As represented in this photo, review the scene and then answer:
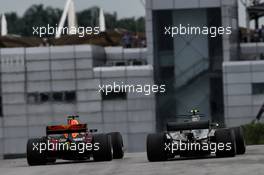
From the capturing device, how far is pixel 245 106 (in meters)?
71.1

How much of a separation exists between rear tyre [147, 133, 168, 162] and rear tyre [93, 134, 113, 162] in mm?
1969

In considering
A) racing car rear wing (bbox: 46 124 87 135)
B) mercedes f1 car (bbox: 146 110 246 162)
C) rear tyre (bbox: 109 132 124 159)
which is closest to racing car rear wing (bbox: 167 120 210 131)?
mercedes f1 car (bbox: 146 110 246 162)

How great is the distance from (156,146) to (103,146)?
220cm

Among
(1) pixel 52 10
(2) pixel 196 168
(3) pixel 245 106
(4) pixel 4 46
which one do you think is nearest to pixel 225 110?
(3) pixel 245 106

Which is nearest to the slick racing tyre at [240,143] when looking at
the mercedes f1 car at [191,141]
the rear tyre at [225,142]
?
the mercedes f1 car at [191,141]

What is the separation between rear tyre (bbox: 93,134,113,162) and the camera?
2873cm

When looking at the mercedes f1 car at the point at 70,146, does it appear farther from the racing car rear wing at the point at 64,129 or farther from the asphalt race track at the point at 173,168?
the asphalt race track at the point at 173,168

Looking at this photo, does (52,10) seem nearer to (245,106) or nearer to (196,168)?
(245,106)

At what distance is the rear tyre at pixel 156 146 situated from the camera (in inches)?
1065

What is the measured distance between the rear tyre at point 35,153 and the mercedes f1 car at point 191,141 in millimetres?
3390

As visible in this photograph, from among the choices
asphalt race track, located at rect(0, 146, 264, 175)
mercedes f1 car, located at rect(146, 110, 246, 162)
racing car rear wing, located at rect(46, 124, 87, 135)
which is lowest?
asphalt race track, located at rect(0, 146, 264, 175)

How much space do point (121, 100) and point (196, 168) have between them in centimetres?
5040

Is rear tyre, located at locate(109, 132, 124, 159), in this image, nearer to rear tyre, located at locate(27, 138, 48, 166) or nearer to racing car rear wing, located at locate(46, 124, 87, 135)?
racing car rear wing, located at locate(46, 124, 87, 135)

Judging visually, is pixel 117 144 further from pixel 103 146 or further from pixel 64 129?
pixel 64 129
